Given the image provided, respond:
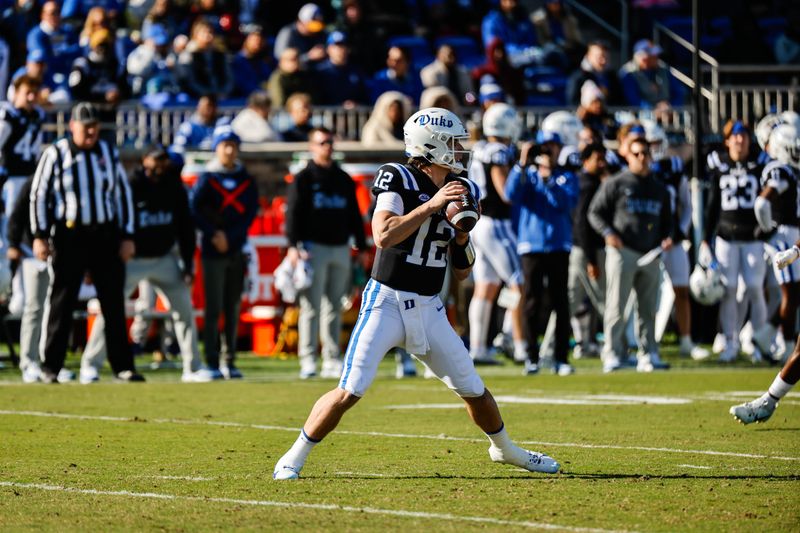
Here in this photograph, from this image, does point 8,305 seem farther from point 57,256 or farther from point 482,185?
point 482,185

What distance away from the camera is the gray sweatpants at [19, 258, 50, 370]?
512 inches

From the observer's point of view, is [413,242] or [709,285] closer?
[413,242]

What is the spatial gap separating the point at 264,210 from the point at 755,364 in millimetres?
5489

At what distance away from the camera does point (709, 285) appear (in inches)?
577

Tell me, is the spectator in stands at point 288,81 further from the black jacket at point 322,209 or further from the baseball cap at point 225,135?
the black jacket at point 322,209

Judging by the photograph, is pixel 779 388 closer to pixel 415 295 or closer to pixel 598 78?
pixel 415 295

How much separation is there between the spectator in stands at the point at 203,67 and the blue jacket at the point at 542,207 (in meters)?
6.89

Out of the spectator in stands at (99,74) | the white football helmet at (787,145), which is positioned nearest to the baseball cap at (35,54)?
the spectator in stands at (99,74)

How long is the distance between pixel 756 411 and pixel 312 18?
12.6 metres

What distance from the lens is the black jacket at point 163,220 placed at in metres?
13.1

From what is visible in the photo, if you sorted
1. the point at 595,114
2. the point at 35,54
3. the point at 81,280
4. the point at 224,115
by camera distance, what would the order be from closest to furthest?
the point at 81,280
the point at 595,114
the point at 35,54
the point at 224,115

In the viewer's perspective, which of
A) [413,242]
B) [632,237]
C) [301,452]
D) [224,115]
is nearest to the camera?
[301,452]

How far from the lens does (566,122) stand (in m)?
16.5

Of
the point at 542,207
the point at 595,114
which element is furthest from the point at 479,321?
the point at 595,114
